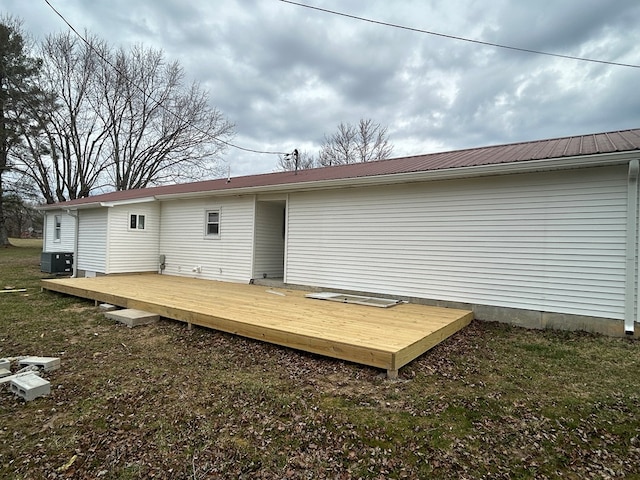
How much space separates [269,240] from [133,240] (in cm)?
453

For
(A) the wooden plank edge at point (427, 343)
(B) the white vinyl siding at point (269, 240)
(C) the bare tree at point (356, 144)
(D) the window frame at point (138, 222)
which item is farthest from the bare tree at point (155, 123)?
(A) the wooden plank edge at point (427, 343)

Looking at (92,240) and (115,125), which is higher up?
(115,125)

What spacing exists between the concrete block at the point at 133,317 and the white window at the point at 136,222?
17.6 feet

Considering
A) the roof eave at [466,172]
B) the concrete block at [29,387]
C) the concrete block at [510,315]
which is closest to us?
the concrete block at [29,387]

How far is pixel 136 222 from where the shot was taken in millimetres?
10977

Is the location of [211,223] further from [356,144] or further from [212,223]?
[356,144]

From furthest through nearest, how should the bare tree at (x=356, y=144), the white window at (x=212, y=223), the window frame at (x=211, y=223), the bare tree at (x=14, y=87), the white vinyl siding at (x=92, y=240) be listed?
1. the bare tree at (x=356, y=144)
2. the bare tree at (x=14, y=87)
3. the white vinyl siding at (x=92, y=240)
4. the white window at (x=212, y=223)
5. the window frame at (x=211, y=223)

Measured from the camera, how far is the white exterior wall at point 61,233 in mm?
13125

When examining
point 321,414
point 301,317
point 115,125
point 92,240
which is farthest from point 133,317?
point 115,125

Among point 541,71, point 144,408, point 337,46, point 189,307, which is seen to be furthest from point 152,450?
point 541,71

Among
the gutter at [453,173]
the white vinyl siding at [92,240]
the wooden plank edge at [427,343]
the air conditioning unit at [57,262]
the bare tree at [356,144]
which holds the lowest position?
the wooden plank edge at [427,343]

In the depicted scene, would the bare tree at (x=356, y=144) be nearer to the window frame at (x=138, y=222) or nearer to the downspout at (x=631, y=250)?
the window frame at (x=138, y=222)

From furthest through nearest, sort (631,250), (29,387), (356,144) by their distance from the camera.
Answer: (356,144) → (631,250) → (29,387)

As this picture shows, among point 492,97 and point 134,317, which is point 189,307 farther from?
point 492,97
